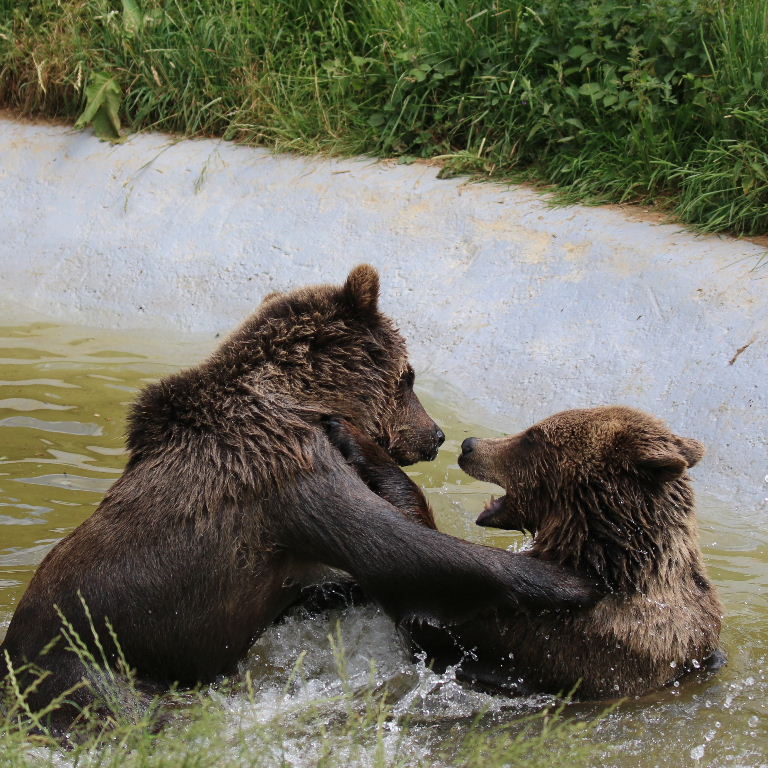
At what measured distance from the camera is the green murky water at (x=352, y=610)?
434cm

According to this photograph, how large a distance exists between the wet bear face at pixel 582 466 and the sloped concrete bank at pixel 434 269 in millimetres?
1944

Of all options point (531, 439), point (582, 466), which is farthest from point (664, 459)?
point (531, 439)

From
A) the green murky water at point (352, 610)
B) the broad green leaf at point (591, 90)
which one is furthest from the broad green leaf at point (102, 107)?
the broad green leaf at point (591, 90)

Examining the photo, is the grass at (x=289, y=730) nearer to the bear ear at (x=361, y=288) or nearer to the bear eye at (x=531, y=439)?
the bear eye at (x=531, y=439)

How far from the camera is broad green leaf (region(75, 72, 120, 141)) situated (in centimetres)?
1027

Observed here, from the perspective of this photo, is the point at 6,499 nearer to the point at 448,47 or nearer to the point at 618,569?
the point at 618,569

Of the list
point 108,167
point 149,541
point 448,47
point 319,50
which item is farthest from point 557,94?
point 149,541

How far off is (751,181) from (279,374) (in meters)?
4.40

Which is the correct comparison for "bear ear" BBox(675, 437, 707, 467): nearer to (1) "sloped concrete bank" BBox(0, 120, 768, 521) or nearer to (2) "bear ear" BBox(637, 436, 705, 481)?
(2) "bear ear" BBox(637, 436, 705, 481)

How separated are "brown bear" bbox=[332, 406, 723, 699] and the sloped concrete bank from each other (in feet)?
6.48

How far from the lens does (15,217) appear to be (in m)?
10.1

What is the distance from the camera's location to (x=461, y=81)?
9312mm

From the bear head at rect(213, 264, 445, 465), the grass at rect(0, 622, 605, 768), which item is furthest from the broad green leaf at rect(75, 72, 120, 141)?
the grass at rect(0, 622, 605, 768)

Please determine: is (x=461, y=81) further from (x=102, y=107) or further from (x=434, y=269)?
(x=102, y=107)
